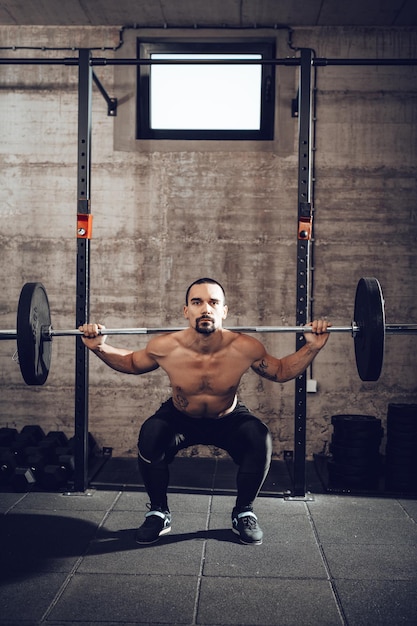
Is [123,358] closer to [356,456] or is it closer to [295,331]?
[295,331]

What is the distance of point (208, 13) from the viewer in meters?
3.80

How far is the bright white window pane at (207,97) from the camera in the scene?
4.00m

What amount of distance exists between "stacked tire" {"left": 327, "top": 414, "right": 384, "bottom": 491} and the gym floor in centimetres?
13

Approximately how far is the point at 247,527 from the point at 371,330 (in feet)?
3.48

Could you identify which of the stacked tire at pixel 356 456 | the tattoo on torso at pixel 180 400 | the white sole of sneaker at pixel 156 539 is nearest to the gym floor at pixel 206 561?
the white sole of sneaker at pixel 156 539

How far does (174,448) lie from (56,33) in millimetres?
2981

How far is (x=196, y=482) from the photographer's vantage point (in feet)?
11.4

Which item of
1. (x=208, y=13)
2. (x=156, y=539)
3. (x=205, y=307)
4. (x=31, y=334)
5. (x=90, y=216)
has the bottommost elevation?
(x=156, y=539)

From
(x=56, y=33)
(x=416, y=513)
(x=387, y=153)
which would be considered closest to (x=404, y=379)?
(x=416, y=513)

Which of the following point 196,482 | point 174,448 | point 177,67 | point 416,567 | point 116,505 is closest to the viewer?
point 416,567

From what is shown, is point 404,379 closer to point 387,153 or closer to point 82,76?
point 387,153

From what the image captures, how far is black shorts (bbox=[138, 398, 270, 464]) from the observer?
2760 mm

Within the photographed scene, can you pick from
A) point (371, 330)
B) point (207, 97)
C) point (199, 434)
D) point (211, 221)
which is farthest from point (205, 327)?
point (207, 97)

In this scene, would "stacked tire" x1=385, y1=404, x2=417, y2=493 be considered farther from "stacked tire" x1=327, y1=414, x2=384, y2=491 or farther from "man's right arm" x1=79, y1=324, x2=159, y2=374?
"man's right arm" x1=79, y1=324, x2=159, y2=374
